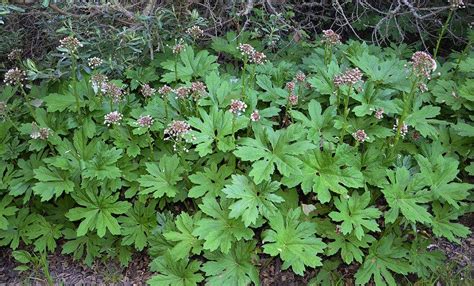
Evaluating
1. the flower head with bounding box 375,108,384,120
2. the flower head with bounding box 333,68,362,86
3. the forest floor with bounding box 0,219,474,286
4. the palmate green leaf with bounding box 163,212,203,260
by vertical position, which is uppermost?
the flower head with bounding box 333,68,362,86

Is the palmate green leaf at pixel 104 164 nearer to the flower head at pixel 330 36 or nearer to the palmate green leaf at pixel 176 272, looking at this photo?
the palmate green leaf at pixel 176 272

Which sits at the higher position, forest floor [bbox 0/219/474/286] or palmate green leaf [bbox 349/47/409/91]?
palmate green leaf [bbox 349/47/409/91]

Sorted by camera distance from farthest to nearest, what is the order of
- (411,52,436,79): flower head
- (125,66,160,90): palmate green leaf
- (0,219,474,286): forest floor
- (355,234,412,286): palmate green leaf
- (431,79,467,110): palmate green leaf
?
(125,66,160,90): palmate green leaf
(431,79,467,110): palmate green leaf
(0,219,474,286): forest floor
(355,234,412,286): palmate green leaf
(411,52,436,79): flower head

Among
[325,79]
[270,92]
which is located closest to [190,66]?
[270,92]

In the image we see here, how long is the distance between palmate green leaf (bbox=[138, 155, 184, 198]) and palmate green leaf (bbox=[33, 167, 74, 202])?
464 mm

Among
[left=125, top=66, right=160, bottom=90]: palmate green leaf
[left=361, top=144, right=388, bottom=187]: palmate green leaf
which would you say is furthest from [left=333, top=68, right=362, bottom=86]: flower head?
[left=125, top=66, right=160, bottom=90]: palmate green leaf

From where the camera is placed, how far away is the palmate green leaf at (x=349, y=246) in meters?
3.07

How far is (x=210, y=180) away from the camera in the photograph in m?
3.23

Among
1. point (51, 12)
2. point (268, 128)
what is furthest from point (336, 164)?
point (51, 12)

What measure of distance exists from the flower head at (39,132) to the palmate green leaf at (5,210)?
0.45m

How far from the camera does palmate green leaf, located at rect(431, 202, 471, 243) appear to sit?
3.06m

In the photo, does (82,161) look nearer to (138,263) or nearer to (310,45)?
(138,263)

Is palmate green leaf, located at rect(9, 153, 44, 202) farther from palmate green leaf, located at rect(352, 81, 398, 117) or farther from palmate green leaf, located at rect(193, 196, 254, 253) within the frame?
palmate green leaf, located at rect(352, 81, 398, 117)

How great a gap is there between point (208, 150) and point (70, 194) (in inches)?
37.4
